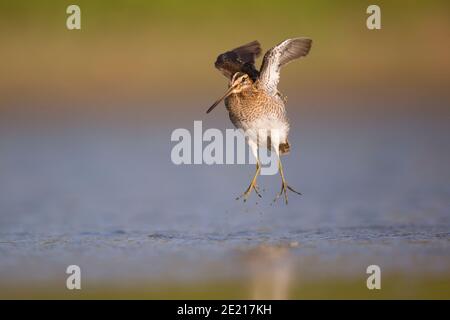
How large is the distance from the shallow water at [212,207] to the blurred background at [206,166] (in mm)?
42

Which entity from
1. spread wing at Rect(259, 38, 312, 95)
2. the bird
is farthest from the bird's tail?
spread wing at Rect(259, 38, 312, 95)

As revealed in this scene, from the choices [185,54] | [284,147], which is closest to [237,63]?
[284,147]

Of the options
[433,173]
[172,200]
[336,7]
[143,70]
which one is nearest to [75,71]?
[143,70]

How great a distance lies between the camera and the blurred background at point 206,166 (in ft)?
33.6

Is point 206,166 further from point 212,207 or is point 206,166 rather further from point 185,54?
point 185,54

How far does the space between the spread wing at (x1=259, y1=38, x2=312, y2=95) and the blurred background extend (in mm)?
1933

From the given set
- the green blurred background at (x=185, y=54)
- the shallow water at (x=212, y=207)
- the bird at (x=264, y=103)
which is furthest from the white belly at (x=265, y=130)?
the green blurred background at (x=185, y=54)

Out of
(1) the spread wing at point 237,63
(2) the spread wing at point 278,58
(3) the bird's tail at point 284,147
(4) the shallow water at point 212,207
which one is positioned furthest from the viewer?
(1) the spread wing at point 237,63

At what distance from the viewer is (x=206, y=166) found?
699 inches

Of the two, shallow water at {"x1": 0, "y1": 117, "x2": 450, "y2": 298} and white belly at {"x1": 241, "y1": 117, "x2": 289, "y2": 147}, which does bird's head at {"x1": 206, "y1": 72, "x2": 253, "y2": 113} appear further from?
shallow water at {"x1": 0, "y1": 117, "x2": 450, "y2": 298}

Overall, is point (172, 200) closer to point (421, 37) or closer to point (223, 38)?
point (223, 38)

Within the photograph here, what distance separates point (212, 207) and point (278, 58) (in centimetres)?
338

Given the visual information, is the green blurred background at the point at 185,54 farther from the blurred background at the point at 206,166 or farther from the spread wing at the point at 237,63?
the spread wing at the point at 237,63

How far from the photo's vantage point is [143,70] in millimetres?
22094
